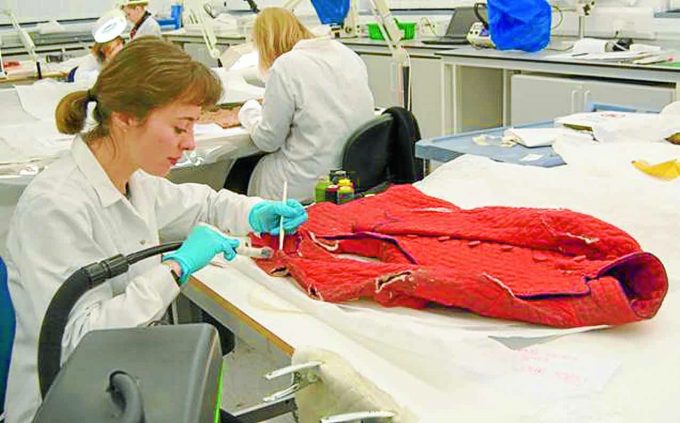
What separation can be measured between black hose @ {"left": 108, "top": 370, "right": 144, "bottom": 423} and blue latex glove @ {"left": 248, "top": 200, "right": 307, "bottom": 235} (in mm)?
719

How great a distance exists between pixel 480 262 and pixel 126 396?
69 cm

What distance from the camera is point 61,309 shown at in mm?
1076

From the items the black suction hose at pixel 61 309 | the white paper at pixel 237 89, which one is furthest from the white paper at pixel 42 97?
the black suction hose at pixel 61 309

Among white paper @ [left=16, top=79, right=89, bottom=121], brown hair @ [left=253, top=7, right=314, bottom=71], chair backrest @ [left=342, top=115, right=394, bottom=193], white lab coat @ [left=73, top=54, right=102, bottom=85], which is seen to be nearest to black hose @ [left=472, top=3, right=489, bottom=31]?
brown hair @ [left=253, top=7, right=314, bottom=71]

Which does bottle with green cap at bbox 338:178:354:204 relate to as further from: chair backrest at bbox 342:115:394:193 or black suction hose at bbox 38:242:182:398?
black suction hose at bbox 38:242:182:398

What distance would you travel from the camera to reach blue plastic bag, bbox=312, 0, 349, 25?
3160mm

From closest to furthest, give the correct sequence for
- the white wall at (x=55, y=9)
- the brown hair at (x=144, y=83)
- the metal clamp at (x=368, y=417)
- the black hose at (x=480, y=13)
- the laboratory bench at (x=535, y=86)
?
the metal clamp at (x=368, y=417)
the brown hair at (x=144, y=83)
the laboratory bench at (x=535, y=86)
the black hose at (x=480, y=13)
the white wall at (x=55, y=9)

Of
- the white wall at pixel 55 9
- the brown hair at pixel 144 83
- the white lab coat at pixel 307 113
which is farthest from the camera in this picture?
the white wall at pixel 55 9

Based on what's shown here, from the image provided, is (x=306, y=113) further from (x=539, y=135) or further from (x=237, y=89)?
(x=237, y=89)

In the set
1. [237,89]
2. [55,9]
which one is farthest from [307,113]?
[55,9]

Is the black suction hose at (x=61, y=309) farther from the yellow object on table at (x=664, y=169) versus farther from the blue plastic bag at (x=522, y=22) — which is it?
the blue plastic bag at (x=522, y=22)

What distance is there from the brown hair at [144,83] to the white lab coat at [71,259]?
88mm

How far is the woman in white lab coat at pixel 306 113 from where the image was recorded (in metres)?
2.56

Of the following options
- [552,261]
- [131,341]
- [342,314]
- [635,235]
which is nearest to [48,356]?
[131,341]
